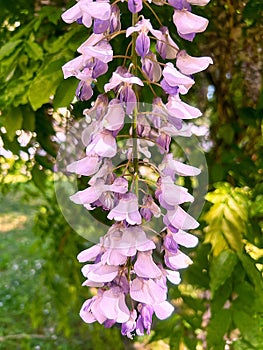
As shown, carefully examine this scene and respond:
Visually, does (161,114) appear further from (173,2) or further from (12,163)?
(12,163)

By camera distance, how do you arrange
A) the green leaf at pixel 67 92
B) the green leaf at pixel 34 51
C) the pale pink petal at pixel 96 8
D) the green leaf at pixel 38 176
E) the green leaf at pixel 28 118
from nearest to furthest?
the pale pink petal at pixel 96 8 < the green leaf at pixel 67 92 < the green leaf at pixel 34 51 < the green leaf at pixel 28 118 < the green leaf at pixel 38 176

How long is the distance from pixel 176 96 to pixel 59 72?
20.8 inches

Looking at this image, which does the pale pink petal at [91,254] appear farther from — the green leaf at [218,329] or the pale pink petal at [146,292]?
the green leaf at [218,329]

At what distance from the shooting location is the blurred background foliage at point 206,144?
1.33m

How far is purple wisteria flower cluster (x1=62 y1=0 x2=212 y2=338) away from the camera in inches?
25.5

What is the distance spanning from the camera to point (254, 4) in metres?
1.24

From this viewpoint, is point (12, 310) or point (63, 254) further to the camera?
point (12, 310)

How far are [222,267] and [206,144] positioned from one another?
1.56 ft

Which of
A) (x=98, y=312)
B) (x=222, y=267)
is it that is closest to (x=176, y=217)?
(x=98, y=312)

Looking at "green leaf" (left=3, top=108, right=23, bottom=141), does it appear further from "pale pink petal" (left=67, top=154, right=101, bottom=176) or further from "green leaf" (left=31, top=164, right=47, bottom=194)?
"pale pink petal" (left=67, top=154, right=101, bottom=176)

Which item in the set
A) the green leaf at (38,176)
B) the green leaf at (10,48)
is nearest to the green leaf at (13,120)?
the green leaf at (10,48)

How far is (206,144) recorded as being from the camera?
173 cm

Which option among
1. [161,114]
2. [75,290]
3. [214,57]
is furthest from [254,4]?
[75,290]

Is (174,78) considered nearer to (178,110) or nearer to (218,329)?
(178,110)
